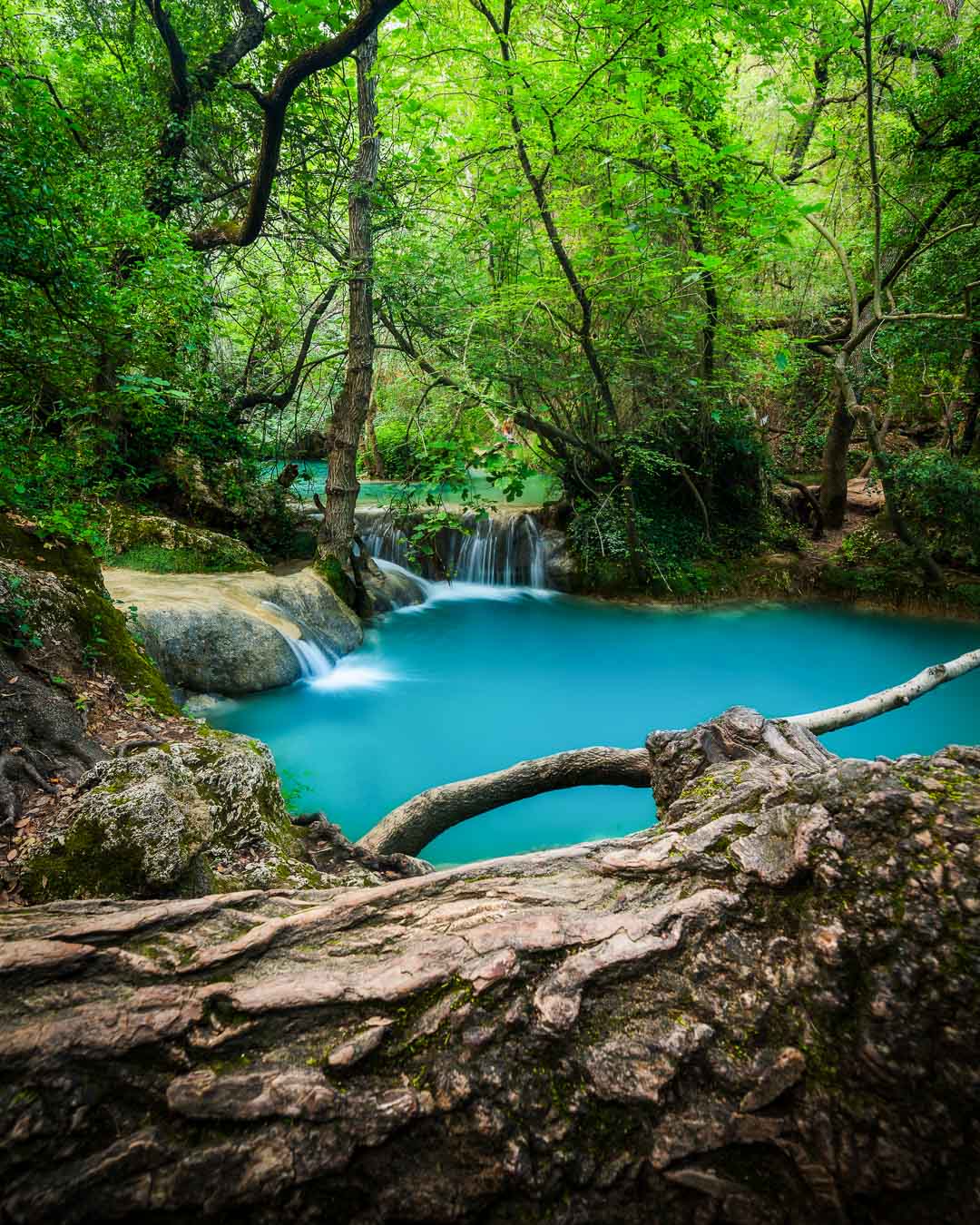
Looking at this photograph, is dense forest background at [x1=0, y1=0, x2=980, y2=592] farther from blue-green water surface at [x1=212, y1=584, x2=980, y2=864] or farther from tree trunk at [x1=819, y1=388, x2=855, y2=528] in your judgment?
blue-green water surface at [x1=212, y1=584, x2=980, y2=864]

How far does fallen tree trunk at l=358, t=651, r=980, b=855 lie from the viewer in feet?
10.7

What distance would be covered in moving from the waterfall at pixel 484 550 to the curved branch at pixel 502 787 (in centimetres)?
1048

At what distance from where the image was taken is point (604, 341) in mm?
9055

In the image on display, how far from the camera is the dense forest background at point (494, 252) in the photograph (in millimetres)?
4922

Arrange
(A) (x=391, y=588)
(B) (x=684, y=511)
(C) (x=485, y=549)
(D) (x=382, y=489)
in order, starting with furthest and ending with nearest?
(D) (x=382, y=489) < (C) (x=485, y=549) < (B) (x=684, y=511) < (A) (x=391, y=588)

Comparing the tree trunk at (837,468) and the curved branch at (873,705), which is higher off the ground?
the tree trunk at (837,468)

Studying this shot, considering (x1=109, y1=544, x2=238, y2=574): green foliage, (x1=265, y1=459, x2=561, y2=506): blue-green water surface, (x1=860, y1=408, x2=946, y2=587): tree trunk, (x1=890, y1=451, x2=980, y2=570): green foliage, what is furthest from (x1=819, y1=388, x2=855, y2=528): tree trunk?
(x1=109, y1=544, x2=238, y2=574): green foliage

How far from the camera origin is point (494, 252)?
9672 millimetres

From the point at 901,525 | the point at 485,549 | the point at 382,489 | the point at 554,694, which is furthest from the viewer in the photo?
the point at 382,489

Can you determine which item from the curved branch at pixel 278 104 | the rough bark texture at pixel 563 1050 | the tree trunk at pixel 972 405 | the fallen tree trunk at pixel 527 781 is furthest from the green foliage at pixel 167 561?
the tree trunk at pixel 972 405

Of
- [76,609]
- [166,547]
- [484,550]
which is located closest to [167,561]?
[166,547]

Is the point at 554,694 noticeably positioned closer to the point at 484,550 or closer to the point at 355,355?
the point at 484,550

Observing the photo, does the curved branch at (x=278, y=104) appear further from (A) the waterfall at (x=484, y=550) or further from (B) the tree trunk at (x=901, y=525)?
(B) the tree trunk at (x=901, y=525)

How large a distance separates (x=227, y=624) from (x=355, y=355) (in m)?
4.55
